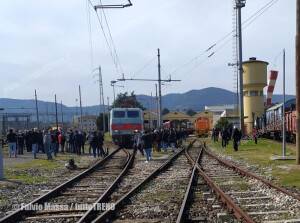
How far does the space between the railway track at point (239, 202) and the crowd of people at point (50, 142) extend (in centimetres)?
1390

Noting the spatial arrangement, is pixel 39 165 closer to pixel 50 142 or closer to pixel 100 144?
pixel 50 142

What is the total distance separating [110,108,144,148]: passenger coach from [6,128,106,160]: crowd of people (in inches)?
179

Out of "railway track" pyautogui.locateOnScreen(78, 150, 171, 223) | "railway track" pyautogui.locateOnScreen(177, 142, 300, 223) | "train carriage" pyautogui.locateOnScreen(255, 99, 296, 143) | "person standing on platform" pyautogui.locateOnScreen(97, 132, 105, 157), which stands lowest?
"railway track" pyautogui.locateOnScreen(78, 150, 171, 223)

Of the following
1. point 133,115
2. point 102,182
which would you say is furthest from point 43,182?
point 133,115

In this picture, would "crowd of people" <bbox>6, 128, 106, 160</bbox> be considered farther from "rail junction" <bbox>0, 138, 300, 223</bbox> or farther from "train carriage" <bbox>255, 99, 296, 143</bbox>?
"train carriage" <bbox>255, 99, 296, 143</bbox>

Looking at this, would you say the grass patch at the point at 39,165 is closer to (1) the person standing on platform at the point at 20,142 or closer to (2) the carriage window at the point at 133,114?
(1) the person standing on platform at the point at 20,142

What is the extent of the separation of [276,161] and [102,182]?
29.9ft

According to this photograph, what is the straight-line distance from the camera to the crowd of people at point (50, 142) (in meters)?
30.1

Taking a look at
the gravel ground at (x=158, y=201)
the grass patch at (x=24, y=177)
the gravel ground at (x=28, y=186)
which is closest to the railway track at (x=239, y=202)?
the gravel ground at (x=158, y=201)

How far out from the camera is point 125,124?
4297cm

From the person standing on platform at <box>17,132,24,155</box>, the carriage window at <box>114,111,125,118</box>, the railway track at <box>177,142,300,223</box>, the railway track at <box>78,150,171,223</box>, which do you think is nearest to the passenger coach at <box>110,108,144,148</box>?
the carriage window at <box>114,111,125,118</box>

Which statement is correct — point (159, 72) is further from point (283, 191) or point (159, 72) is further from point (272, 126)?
point (283, 191)

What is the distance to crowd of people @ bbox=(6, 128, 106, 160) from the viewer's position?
30094 mm

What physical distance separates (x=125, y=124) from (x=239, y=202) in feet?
102
